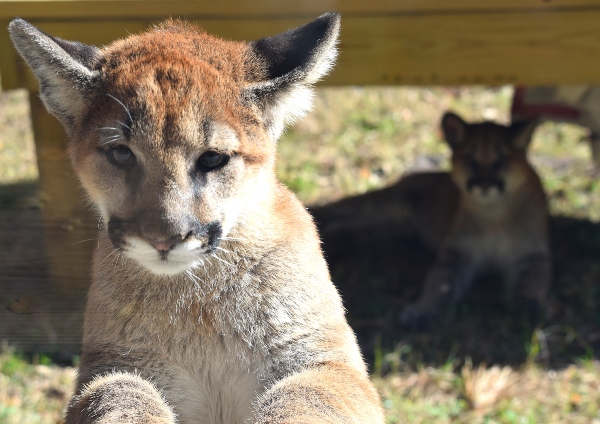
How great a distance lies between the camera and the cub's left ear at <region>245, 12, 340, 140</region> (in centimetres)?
397

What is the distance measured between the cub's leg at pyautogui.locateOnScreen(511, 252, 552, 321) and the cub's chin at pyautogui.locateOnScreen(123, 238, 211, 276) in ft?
16.3

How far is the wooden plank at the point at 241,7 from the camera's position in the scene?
6250 millimetres

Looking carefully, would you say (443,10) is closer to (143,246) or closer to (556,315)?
(556,315)

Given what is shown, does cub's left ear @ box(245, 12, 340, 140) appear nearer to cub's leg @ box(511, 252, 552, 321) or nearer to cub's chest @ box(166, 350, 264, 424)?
cub's chest @ box(166, 350, 264, 424)

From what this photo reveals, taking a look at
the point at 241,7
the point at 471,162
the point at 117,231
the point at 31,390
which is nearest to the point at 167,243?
the point at 117,231

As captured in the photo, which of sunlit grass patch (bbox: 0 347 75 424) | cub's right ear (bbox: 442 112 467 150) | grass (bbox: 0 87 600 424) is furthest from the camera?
cub's right ear (bbox: 442 112 467 150)

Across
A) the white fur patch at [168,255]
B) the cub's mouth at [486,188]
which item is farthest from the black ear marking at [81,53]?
the cub's mouth at [486,188]

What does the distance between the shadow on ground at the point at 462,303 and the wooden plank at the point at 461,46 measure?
2.34 meters

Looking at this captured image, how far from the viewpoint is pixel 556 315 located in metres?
7.95

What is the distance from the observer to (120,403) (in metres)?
3.86

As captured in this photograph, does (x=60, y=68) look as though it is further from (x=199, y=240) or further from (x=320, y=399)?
(x=320, y=399)

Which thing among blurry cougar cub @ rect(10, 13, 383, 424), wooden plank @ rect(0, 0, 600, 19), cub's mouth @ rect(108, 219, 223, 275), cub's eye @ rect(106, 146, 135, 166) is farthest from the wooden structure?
cub's mouth @ rect(108, 219, 223, 275)

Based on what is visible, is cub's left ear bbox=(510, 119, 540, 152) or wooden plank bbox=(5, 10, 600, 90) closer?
wooden plank bbox=(5, 10, 600, 90)

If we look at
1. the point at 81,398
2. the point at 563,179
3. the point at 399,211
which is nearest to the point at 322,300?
the point at 81,398
